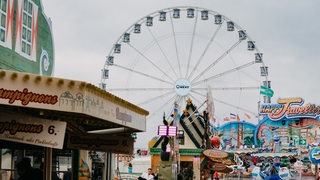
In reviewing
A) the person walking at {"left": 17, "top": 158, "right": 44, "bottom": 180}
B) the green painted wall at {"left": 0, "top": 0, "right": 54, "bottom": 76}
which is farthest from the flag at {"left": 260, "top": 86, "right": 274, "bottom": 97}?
the person walking at {"left": 17, "top": 158, "right": 44, "bottom": 180}

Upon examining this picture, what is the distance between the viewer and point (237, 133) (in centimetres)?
8231

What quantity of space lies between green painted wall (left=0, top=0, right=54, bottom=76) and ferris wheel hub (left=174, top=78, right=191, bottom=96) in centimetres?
2737

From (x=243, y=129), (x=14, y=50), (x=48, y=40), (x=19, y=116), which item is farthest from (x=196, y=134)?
(x=243, y=129)

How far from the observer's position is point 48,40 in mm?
14141

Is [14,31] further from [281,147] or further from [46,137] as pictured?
[281,147]

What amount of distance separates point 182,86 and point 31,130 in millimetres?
35138

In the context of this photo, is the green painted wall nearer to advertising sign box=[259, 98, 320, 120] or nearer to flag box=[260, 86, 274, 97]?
flag box=[260, 86, 274, 97]

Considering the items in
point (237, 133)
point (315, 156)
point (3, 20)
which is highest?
point (3, 20)

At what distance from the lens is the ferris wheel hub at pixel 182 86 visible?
4162 centimetres

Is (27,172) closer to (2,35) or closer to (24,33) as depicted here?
(2,35)

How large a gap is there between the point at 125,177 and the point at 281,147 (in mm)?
45936

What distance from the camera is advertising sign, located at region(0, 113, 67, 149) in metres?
6.67

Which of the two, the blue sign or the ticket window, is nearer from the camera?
the ticket window

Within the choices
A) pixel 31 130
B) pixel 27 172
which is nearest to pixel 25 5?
pixel 27 172
